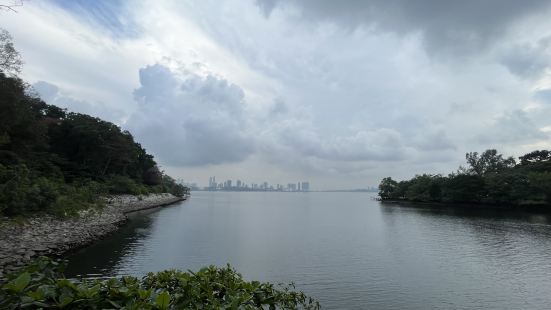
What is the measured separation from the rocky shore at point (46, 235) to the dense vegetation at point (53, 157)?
1630mm

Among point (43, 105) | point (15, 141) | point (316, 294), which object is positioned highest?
point (43, 105)

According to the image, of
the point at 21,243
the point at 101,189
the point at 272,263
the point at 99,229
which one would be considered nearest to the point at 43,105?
the point at 101,189

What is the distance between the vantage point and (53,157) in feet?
169

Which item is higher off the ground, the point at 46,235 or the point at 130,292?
the point at 130,292

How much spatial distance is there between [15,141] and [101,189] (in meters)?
20.0

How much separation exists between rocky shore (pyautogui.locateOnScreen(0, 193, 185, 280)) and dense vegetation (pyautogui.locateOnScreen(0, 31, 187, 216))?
163cm

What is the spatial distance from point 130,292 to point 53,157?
5357 centimetres

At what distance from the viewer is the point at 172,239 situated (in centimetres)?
3384

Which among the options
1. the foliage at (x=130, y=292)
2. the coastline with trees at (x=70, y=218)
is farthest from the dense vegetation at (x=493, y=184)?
the foliage at (x=130, y=292)

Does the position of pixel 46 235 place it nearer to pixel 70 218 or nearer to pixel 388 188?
pixel 70 218

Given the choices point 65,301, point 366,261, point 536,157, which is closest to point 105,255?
point 366,261

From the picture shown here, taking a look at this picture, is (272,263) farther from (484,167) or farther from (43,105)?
(484,167)

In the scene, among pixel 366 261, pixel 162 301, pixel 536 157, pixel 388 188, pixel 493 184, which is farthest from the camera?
pixel 388 188

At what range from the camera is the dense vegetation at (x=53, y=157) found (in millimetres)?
29625
